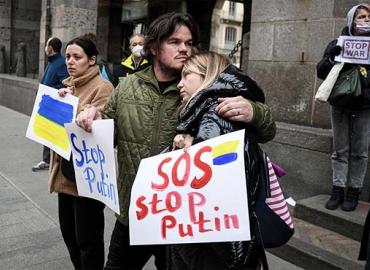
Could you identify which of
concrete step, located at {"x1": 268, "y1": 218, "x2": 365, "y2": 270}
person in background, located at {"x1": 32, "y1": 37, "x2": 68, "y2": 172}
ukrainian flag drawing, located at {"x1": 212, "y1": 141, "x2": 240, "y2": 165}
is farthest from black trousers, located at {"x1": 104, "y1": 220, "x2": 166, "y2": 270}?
person in background, located at {"x1": 32, "y1": 37, "x2": 68, "y2": 172}

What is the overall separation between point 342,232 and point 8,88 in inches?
443

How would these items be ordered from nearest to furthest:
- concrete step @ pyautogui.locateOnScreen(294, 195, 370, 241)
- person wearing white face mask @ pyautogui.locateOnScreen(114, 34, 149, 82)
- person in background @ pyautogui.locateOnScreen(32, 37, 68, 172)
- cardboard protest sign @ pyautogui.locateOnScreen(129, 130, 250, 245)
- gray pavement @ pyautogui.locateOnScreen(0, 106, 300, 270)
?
cardboard protest sign @ pyautogui.locateOnScreen(129, 130, 250, 245)
gray pavement @ pyautogui.locateOnScreen(0, 106, 300, 270)
concrete step @ pyautogui.locateOnScreen(294, 195, 370, 241)
person wearing white face mask @ pyautogui.locateOnScreen(114, 34, 149, 82)
person in background @ pyautogui.locateOnScreen(32, 37, 68, 172)

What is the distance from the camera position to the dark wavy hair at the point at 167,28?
227 cm

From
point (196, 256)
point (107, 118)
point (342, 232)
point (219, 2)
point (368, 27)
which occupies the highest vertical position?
point (219, 2)

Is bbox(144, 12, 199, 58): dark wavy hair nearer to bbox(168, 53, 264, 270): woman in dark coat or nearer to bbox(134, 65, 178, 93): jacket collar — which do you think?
bbox(134, 65, 178, 93): jacket collar

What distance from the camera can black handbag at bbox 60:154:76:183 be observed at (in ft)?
9.38

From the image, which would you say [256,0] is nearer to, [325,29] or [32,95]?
[325,29]

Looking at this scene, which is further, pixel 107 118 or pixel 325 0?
pixel 325 0

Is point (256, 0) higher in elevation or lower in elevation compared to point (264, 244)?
higher

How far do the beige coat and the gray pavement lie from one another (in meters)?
0.99

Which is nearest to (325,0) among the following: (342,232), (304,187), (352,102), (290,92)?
(290,92)

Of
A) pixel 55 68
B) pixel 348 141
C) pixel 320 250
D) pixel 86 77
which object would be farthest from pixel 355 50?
pixel 55 68

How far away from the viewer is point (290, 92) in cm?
529

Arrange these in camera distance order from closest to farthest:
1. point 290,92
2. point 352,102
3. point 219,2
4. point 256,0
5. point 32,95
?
point 352,102 < point 290,92 < point 256,0 < point 32,95 < point 219,2
